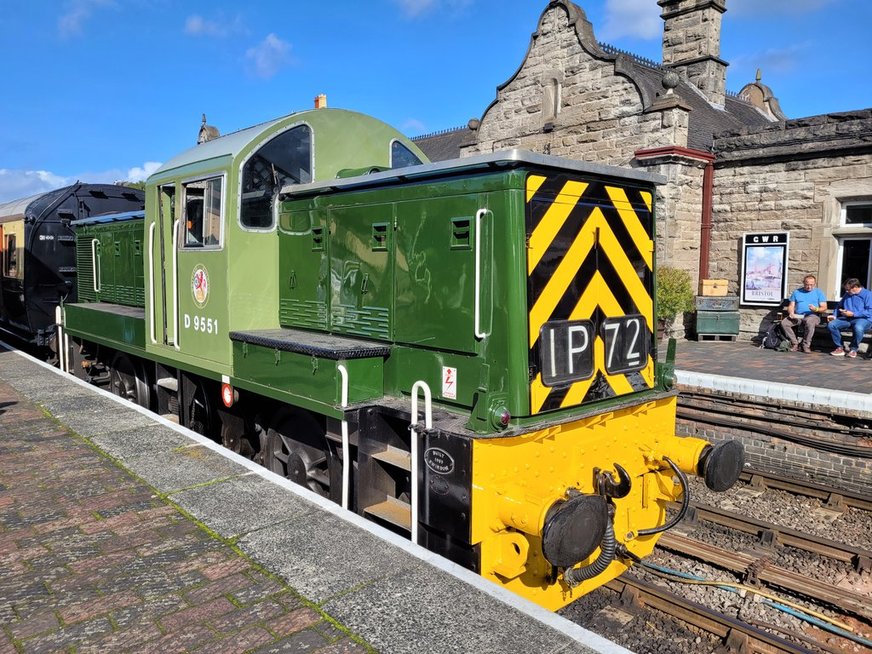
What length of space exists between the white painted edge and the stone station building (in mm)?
→ 5267

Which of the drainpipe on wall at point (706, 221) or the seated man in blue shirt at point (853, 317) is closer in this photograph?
the seated man in blue shirt at point (853, 317)

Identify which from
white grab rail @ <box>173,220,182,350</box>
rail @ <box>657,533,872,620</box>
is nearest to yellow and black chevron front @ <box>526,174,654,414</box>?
rail @ <box>657,533,872,620</box>

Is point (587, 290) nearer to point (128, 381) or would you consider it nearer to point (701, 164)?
point (128, 381)

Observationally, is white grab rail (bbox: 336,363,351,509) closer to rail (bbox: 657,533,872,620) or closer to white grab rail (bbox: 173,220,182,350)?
white grab rail (bbox: 173,220,182,350)

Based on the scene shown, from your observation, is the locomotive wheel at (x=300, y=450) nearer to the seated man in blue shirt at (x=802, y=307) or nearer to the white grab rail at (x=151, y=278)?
the white grab rail at (x=151, y=278)

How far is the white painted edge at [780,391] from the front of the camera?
7516 mm

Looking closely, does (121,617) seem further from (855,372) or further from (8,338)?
(8,338)

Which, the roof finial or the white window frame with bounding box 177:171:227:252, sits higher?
the roof finial

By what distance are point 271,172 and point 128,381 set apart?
4.37 m

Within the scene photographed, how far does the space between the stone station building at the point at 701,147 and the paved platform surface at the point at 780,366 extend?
74.1 inches

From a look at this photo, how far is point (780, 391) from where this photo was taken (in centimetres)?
810

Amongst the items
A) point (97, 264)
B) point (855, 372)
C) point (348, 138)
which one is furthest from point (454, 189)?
point (855, 372)

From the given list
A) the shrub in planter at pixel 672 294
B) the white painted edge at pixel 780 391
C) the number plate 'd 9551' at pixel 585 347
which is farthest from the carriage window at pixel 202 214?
the shrub in planter at pixel 672 294

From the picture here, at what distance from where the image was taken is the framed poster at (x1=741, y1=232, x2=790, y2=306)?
520 inches
